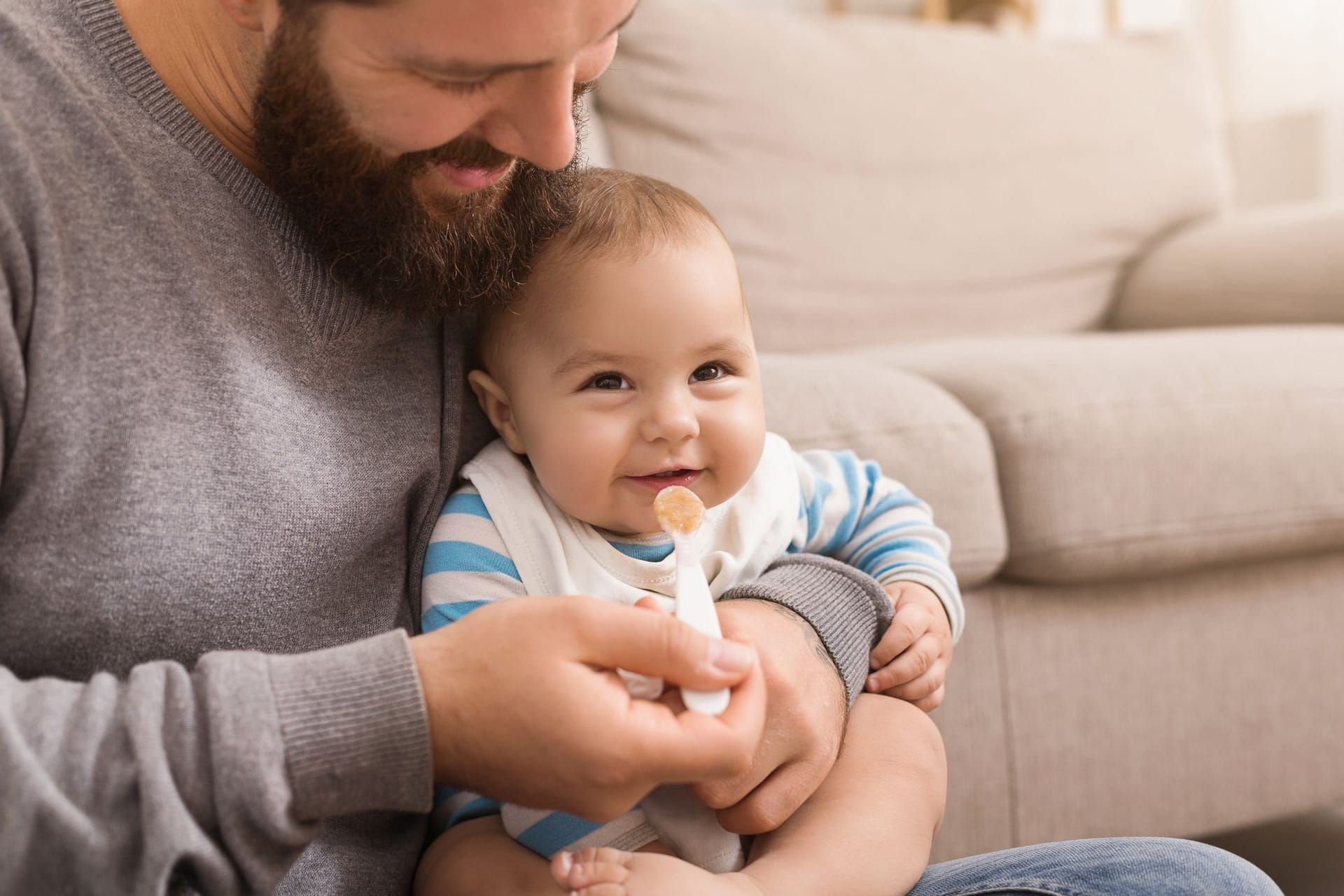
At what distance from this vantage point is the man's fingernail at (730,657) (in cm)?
58

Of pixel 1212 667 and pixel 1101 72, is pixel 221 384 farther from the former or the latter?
pixel 1101 72

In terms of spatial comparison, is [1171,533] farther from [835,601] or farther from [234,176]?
[234,176]

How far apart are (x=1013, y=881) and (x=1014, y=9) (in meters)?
2.46

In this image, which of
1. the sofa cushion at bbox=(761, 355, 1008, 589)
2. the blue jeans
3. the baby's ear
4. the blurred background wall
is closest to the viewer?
the blue jeans

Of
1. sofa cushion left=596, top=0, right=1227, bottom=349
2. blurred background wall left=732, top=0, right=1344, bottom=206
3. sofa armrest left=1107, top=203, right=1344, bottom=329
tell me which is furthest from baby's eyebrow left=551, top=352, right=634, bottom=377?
blurred background wall left=732, top=0, right=1344, bottom=206

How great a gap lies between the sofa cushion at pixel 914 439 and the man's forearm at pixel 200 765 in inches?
23.3

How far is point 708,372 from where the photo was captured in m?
0.88

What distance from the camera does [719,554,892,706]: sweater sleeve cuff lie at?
79 cm

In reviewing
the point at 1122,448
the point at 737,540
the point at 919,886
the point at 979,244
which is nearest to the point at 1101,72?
the point at 979,244

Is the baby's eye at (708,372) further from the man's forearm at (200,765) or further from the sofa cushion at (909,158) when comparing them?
the sofa cushion at (909,158)

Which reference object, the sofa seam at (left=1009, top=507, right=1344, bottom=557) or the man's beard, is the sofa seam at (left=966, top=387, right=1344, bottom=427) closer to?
the sofa seam at (left=1009, top=507, right=1344, bottom=557)

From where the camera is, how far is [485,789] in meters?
0.60

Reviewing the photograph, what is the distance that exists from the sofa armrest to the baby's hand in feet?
3.63

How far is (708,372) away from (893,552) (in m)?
0.22
